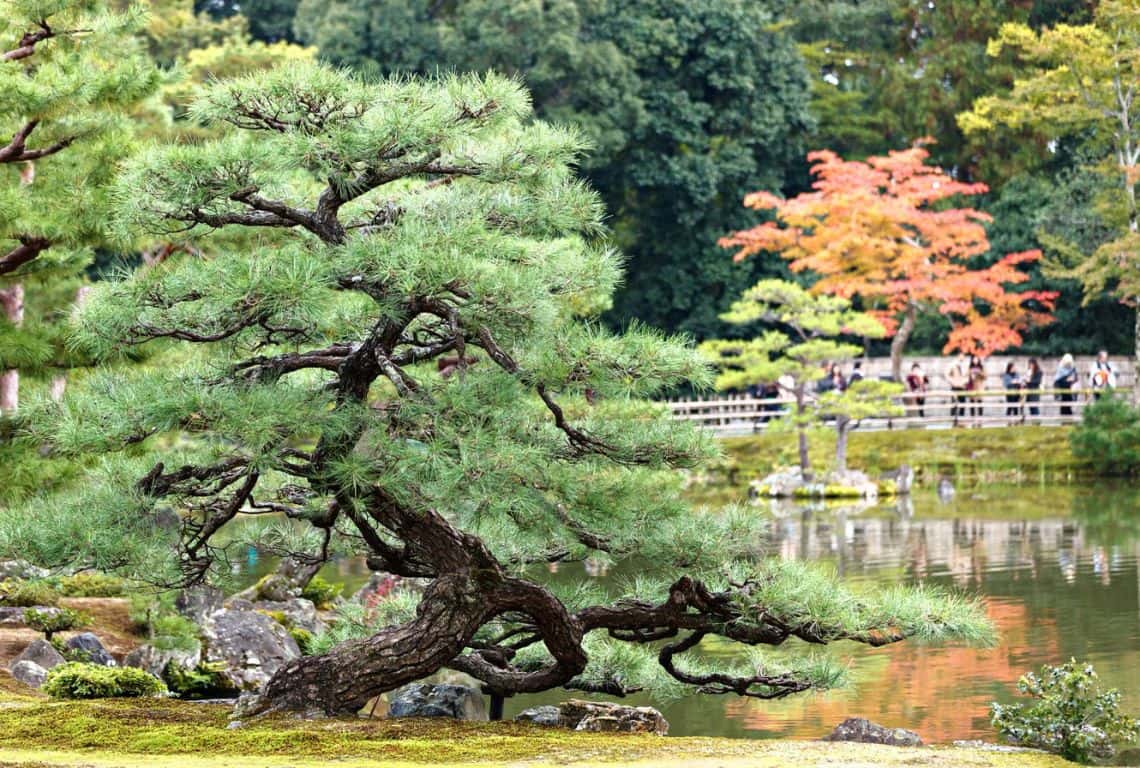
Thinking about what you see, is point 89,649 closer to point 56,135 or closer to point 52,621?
point 52,621

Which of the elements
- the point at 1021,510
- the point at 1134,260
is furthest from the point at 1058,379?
the point at 1021,510

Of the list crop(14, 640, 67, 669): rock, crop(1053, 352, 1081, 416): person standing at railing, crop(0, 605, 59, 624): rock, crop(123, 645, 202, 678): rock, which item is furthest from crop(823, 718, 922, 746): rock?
crop(1053, 352, 1081, 416): person standing at railing

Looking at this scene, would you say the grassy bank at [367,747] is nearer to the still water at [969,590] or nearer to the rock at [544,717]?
the rock at [544,717]

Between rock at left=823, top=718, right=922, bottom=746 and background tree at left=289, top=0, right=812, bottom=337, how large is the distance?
917 inches

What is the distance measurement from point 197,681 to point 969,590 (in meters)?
8.22

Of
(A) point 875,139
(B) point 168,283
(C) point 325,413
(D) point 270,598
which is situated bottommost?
(D) point 270,598

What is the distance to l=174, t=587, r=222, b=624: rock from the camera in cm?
1240

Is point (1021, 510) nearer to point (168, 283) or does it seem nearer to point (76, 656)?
point (76, 656)

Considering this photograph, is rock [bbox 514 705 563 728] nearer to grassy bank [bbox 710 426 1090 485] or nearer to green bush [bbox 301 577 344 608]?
green bush [bbox 301 577 344 608]

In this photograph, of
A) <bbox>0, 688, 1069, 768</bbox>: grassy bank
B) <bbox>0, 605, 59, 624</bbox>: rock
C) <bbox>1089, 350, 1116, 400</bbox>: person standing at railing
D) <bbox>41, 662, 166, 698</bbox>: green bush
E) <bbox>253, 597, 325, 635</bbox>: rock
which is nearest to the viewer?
<bbox>0, 688, 1069, 768</bbox>: grassy bank

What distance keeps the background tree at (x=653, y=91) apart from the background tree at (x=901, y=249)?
2.99m

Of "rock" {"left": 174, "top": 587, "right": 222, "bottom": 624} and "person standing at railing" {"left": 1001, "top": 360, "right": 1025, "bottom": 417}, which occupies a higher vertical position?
"person standing at railing" {"left": 1001, "top": 360, "right": 1025, "bottom": 417}

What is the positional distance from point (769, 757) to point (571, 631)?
1.47 m

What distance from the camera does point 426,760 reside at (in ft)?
22.7
